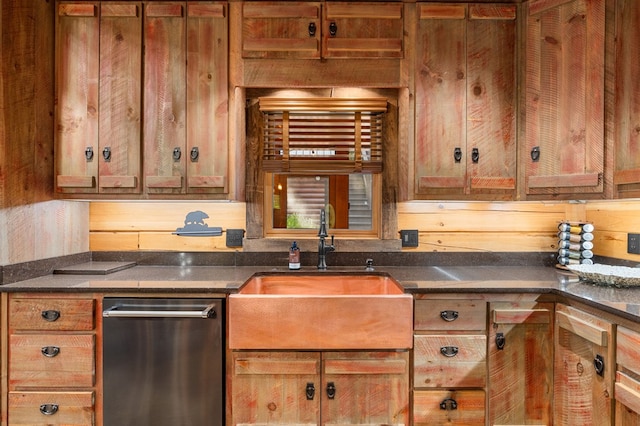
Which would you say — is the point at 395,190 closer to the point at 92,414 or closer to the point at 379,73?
the point at 379,73

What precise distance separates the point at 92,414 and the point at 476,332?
1803 mm

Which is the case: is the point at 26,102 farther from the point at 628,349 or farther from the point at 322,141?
the point at 628,349

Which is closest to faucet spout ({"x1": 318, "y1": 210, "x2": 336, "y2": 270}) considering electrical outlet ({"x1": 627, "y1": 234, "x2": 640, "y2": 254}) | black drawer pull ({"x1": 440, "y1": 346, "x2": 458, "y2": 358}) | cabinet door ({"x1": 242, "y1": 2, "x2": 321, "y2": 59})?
black drawer pull ({"x1": 440, "y1": 346, "x2": 458, "y2": 358})

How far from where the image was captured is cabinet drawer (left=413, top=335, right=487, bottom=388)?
1.85m

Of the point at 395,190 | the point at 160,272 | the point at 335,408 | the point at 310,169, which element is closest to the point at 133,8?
the point at 310,169

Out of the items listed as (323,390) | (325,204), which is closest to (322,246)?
(325,204)

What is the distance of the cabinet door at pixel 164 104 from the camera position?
7.13 ft

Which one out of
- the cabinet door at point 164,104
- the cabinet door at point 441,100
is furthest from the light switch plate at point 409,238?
the cabinet door at point 164,104

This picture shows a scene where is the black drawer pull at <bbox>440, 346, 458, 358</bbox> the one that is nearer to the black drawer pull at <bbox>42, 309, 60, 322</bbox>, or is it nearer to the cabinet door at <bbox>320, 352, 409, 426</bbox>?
the cabinet door at <bbox>320, 352, 409, 426</bbox>

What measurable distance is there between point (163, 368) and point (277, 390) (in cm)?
52

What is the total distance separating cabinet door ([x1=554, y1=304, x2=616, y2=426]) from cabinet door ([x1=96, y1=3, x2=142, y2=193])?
86.7 inches

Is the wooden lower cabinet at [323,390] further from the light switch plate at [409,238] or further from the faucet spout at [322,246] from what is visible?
the light switch plate at [409,238]

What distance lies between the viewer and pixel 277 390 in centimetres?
185

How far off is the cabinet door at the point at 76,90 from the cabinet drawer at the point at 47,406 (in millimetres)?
1016
